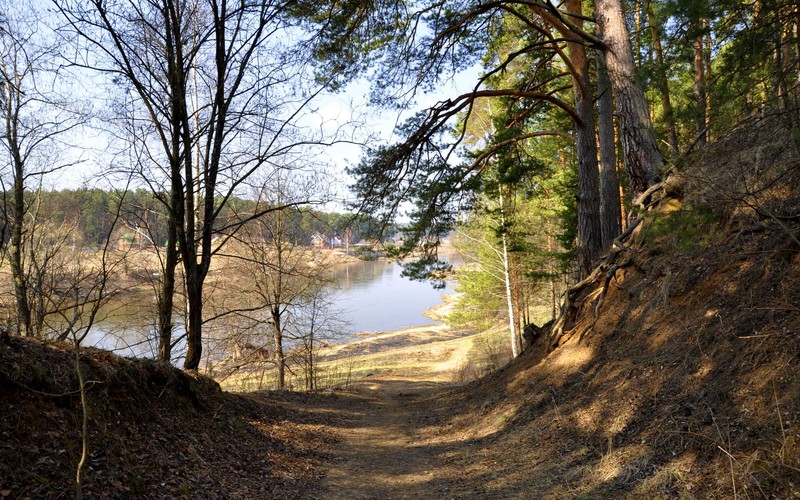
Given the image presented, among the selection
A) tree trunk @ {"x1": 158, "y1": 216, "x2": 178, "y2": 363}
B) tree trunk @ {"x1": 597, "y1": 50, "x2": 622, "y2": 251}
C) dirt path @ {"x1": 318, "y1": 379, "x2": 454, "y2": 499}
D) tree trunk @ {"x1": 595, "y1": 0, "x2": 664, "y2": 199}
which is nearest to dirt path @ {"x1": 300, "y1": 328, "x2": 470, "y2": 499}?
dirt path @ {"x1": 318, "y1": 379, "x2": 454, "y2": 499}

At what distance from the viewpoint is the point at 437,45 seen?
8203mm

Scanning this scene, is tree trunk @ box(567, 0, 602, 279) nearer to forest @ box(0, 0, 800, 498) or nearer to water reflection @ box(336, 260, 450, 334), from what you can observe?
forest @ box(0, 0, 800, 498)

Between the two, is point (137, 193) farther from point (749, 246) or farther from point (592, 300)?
point (749, 246)

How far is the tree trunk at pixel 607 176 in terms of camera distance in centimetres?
853

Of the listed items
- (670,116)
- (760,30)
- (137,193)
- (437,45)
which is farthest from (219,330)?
(760,30)

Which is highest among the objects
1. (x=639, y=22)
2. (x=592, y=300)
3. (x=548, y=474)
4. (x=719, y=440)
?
(x=639, y=22)

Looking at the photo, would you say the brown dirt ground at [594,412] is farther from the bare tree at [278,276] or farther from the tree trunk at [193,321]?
the bare tree at [278,276]

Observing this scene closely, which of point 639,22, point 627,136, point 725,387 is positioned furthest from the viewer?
point 639,22

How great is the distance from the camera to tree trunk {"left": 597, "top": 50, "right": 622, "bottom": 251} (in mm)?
8531

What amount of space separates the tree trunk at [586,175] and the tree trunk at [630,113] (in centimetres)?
99

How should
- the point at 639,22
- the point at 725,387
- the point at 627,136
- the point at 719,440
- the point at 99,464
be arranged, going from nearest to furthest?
the point at 719,440 < the point at 99,464 < the point at 725,387 < the point at 627,136 < the point at 639,22

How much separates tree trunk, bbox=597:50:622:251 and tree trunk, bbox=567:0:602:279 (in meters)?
0.22

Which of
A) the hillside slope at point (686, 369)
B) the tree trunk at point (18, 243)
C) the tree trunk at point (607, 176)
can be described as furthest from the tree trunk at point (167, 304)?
the tree trunk at point (607, 176)

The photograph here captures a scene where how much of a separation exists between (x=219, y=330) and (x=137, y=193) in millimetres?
7379
